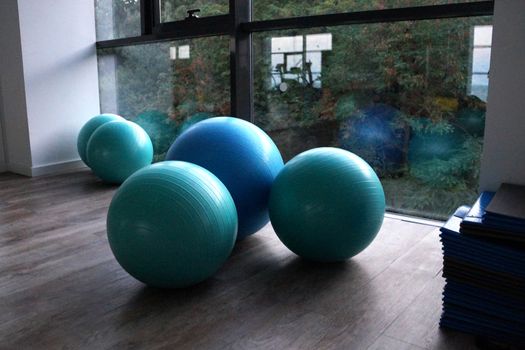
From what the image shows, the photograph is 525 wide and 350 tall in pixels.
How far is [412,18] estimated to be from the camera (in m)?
2.73

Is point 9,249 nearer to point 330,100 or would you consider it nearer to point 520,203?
point 330,100

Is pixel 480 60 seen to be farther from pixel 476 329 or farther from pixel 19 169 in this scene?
pixel 19 169

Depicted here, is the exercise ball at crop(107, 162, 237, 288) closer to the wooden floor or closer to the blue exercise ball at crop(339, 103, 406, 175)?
the wooden floor

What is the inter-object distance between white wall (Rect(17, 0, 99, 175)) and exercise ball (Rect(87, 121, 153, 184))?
2.52ft

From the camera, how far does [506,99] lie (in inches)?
81.9

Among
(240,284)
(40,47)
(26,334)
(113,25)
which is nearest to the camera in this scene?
(26,334)

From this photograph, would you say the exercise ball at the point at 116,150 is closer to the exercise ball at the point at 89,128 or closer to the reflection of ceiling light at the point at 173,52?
the exercise ball at the point at 89,128

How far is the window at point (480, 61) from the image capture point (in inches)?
101

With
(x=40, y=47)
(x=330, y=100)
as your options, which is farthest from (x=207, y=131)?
(x=40, y=47)

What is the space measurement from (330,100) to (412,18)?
739 mm

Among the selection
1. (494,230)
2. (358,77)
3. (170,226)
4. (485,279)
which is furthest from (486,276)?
(358,77)

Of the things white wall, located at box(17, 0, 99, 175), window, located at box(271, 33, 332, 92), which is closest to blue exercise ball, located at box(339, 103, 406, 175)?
window, located at box(271, 33, 332, 92)

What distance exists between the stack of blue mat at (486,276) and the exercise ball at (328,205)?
1.51ft

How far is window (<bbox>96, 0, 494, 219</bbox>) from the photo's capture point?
2.69 m
